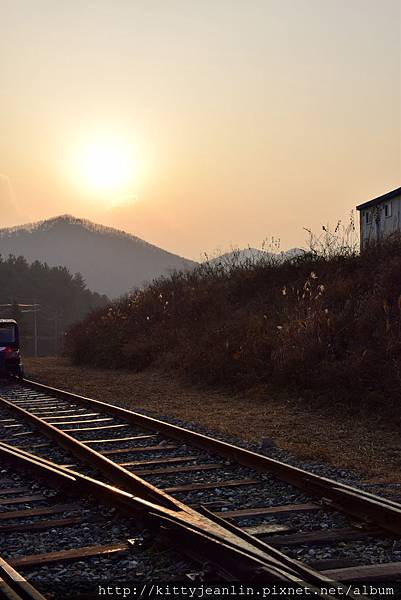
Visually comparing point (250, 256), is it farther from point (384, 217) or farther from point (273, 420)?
point (273, 420)

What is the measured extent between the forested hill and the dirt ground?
76672 millimetres

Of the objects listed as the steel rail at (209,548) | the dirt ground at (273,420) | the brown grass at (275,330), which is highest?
the brown grass at (275,330)

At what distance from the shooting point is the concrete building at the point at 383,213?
1064 inches

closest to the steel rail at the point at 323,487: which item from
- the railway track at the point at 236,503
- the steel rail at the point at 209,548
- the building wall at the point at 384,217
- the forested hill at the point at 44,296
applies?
the railway track at the point at 236,503

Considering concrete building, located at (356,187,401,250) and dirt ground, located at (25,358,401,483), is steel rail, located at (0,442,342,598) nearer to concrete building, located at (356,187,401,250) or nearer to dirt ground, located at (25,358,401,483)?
dirt ground, located at (25,358,401,483)

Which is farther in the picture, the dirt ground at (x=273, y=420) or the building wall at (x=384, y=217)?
the building wall at (x=384, y=217)

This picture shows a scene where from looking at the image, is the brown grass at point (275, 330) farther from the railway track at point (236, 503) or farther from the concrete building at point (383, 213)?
the concrete building at point (383, 213)

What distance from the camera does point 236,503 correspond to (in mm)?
5637

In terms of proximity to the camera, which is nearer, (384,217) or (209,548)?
(209,548)

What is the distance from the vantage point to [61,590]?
3.85 metres

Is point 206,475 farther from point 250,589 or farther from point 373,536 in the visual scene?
point 250,589

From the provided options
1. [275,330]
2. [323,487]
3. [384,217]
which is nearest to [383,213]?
[384,217]

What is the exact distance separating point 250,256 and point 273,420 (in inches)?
573

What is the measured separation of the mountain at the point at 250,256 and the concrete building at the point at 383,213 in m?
5.14
